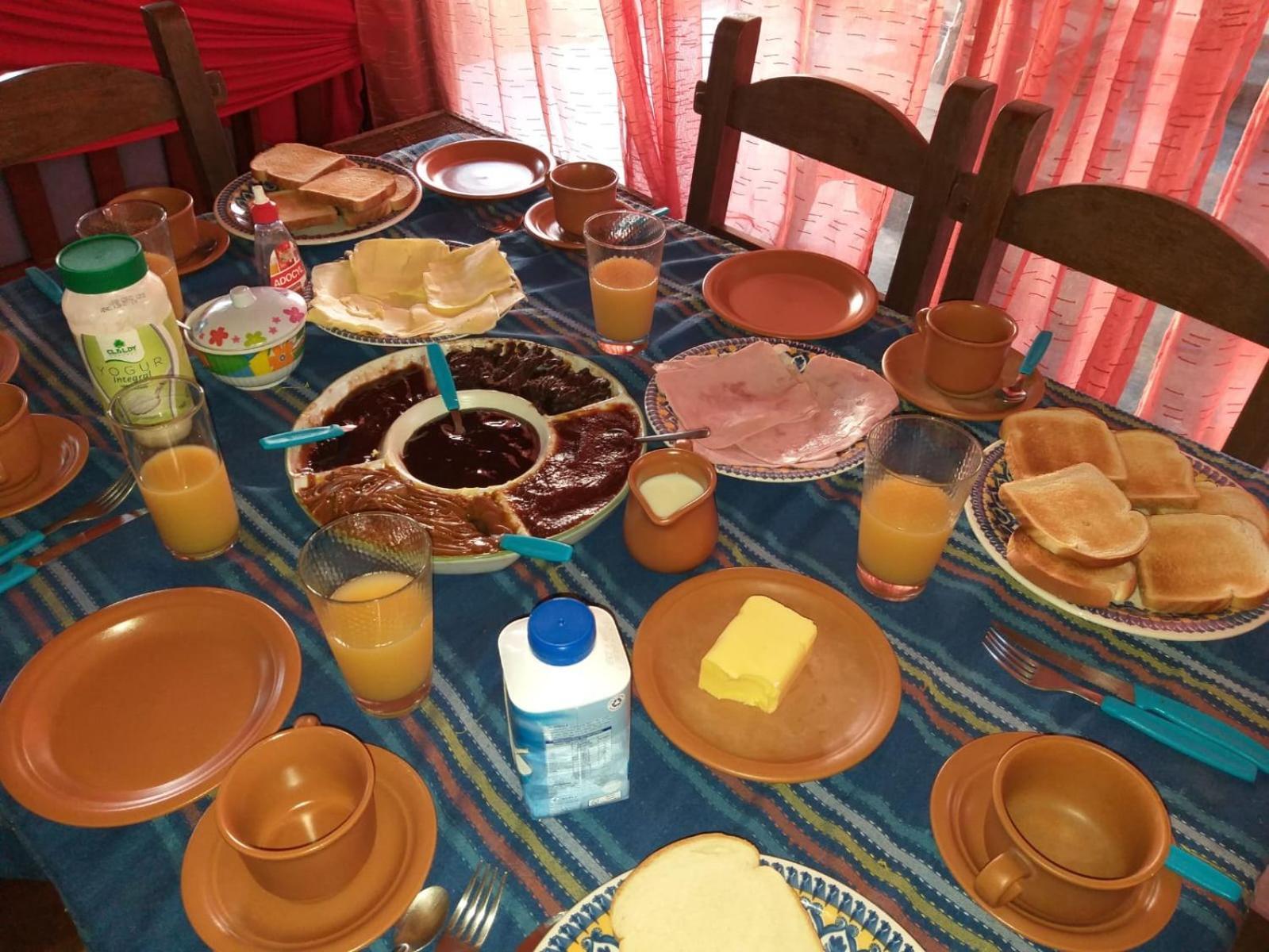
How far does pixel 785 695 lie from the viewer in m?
0.97

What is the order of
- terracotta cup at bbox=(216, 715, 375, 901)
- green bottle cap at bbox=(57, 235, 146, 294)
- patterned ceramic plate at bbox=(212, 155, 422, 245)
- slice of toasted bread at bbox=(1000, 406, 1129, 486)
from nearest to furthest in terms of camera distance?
terracotta cup at bbox=(216, 715, 375, 901)
green bottle cap at bbox=(57, 235, 146, 294)
slice of toasted bread at bbox=(1000, 406, 1129, 486)
patterned ceramic plate at bbox=(212, 155, 422, 245)

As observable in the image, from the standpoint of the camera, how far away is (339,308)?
5.02 ft

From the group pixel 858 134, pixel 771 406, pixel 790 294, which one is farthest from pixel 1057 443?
pixel 858 134

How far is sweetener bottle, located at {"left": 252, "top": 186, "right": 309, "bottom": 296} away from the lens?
57.5 inches

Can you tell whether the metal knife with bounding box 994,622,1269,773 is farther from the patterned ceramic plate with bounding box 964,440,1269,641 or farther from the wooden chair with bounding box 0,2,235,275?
the wooden chair with bounding box 0,2,235,275

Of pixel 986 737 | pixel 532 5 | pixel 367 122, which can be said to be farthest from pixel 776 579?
pixel 367 122

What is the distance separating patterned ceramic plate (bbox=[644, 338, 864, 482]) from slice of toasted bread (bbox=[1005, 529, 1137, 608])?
25cm

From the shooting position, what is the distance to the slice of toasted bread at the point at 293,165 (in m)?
1.82

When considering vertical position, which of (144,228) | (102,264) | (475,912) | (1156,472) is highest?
(102,264)

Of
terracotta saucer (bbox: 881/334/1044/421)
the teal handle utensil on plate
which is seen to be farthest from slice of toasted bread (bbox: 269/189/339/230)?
the teal handle utensil on plate

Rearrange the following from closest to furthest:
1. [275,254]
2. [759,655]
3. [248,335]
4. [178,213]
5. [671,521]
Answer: [759,655] → [671,521] → [248,335] → [275,254] → [178,213]

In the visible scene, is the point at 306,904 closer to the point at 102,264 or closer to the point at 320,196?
the point at 102,264

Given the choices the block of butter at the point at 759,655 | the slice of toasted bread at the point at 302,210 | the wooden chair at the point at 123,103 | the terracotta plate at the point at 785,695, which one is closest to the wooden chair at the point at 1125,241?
the terracotta plate at the point at 785,695

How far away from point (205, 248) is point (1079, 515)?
161 centimetres
